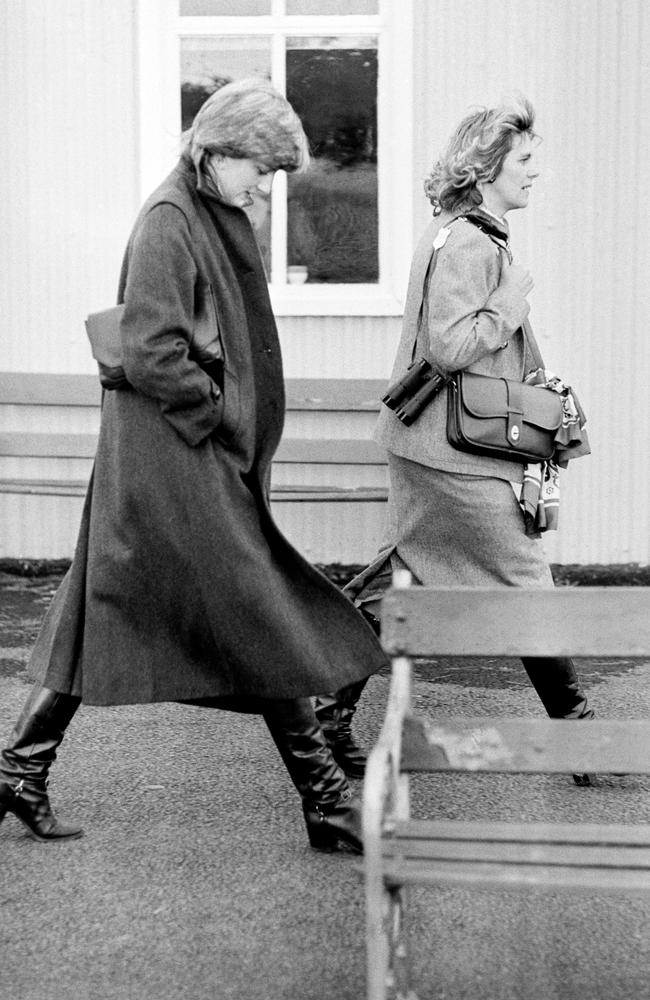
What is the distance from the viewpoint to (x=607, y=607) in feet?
10.6

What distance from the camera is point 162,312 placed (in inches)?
147

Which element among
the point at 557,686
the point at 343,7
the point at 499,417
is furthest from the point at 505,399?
the point at 343,7

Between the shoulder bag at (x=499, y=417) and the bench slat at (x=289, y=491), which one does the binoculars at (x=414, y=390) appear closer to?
the shoulder bag at (x=499, y=417)

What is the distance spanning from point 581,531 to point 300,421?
1467 mm

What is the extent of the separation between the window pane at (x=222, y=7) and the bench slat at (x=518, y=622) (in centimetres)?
482

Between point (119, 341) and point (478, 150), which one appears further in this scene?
point (478, 150)

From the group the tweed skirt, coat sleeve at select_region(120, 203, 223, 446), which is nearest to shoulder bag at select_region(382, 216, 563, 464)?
the tweed skirt

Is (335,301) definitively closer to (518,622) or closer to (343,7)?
(343,7)

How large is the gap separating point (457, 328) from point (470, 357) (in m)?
0.09

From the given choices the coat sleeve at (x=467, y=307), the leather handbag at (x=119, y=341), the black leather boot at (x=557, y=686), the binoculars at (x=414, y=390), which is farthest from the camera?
the black leather boot at (x=557, y=686)

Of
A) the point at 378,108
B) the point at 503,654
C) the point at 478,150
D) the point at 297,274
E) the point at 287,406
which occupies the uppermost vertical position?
the point at 378,108

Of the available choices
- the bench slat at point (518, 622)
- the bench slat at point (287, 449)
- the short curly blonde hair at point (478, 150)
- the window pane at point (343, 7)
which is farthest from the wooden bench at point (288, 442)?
the bench slat at point (518, 622)

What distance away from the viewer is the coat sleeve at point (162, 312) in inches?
147

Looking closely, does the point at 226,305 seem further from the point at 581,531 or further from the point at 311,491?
the point at 581,531
